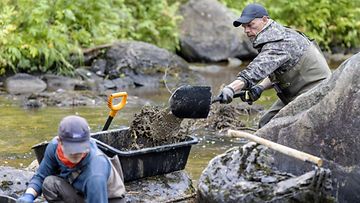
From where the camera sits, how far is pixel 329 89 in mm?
6020

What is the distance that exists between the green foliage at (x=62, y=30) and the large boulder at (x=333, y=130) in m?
9.18

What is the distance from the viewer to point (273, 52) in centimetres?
698

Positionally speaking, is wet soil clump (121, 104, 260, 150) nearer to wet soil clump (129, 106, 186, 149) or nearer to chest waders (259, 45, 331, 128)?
wet soil clump (129, 106, 186, 149)

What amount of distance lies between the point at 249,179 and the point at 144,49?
1040 cm

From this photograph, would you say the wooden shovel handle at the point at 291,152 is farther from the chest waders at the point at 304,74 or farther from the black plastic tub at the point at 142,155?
the chest waders at the point at 304,74

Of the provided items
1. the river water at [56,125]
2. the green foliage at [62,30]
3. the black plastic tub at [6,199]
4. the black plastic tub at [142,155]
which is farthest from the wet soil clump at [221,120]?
the black plastic tub at [6,199]

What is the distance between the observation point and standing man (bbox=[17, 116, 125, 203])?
4.71m

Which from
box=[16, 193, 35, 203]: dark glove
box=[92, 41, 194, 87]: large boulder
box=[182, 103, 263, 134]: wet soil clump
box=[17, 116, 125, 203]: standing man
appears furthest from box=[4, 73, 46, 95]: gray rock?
box=[16, 193, 35, 203]: dark glove

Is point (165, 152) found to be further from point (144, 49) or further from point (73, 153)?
point (144, 49)

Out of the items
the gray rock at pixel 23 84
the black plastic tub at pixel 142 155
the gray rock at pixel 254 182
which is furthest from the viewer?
the gray rock at pixel 23 84

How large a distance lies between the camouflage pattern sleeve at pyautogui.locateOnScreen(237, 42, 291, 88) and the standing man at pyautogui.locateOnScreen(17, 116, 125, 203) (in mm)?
2111

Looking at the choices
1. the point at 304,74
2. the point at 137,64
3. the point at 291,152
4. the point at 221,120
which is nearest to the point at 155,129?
the point at 304,74

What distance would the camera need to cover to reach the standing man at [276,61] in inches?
273

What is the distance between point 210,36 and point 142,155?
12.8m
